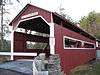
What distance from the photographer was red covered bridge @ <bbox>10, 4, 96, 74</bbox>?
530 inches

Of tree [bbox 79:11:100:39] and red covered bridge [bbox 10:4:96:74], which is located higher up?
tree [bbox 79:11:100:39]

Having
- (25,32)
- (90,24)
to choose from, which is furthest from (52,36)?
(90,24)

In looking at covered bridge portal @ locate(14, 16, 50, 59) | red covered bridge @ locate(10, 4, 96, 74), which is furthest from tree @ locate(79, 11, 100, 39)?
covered bridge portal @ locate(14, 16, 50, 59)

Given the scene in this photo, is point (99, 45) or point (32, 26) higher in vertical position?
point (32, 26)

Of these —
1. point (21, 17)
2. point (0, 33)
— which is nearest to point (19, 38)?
point (21, 17)

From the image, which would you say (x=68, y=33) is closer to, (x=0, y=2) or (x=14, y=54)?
(x=14, y=54)

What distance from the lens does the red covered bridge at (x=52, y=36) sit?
13469 millimetres

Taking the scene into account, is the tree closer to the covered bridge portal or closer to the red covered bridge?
the red covered bridge

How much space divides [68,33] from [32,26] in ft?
13.8

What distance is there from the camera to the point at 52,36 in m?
13.1

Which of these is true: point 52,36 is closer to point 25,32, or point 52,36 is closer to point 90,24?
point 25,32

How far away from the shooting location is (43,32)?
20766 millimetres

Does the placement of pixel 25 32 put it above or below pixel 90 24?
below

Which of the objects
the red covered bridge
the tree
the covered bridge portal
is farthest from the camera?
the tree
